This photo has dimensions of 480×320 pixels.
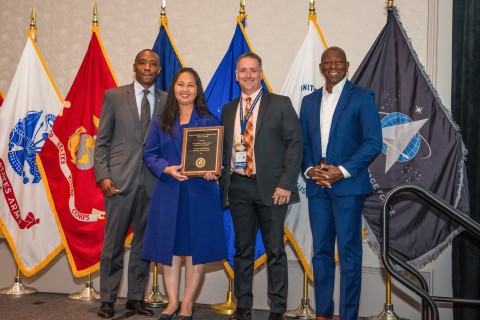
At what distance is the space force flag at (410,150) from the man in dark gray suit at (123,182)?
1650mm

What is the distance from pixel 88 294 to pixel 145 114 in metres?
1.69

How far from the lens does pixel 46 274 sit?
5.18 m

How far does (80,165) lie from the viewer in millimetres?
4707

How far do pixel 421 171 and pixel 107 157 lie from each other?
7.53 feet

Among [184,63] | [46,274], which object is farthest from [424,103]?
[46,274]

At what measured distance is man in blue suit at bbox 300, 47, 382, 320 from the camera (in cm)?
365

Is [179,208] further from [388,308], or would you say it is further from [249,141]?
[388,308]

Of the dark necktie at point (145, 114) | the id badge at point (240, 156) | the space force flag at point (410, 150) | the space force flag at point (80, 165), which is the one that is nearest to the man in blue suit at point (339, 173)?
the id badge at point (240, 156)

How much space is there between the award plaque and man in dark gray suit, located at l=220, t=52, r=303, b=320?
21 cm

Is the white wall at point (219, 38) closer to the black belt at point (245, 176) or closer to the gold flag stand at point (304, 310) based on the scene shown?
the gold flag stand at point (304, 310)

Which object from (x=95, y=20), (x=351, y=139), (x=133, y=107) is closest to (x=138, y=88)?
(x=133, y=107)

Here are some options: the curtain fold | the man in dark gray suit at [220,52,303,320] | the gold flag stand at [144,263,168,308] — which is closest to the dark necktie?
the man in dark gray suit at [220,52,303,320]

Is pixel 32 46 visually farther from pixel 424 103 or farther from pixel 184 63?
pixel 424 103

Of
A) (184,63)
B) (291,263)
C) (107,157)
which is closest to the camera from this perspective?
(107,157)
